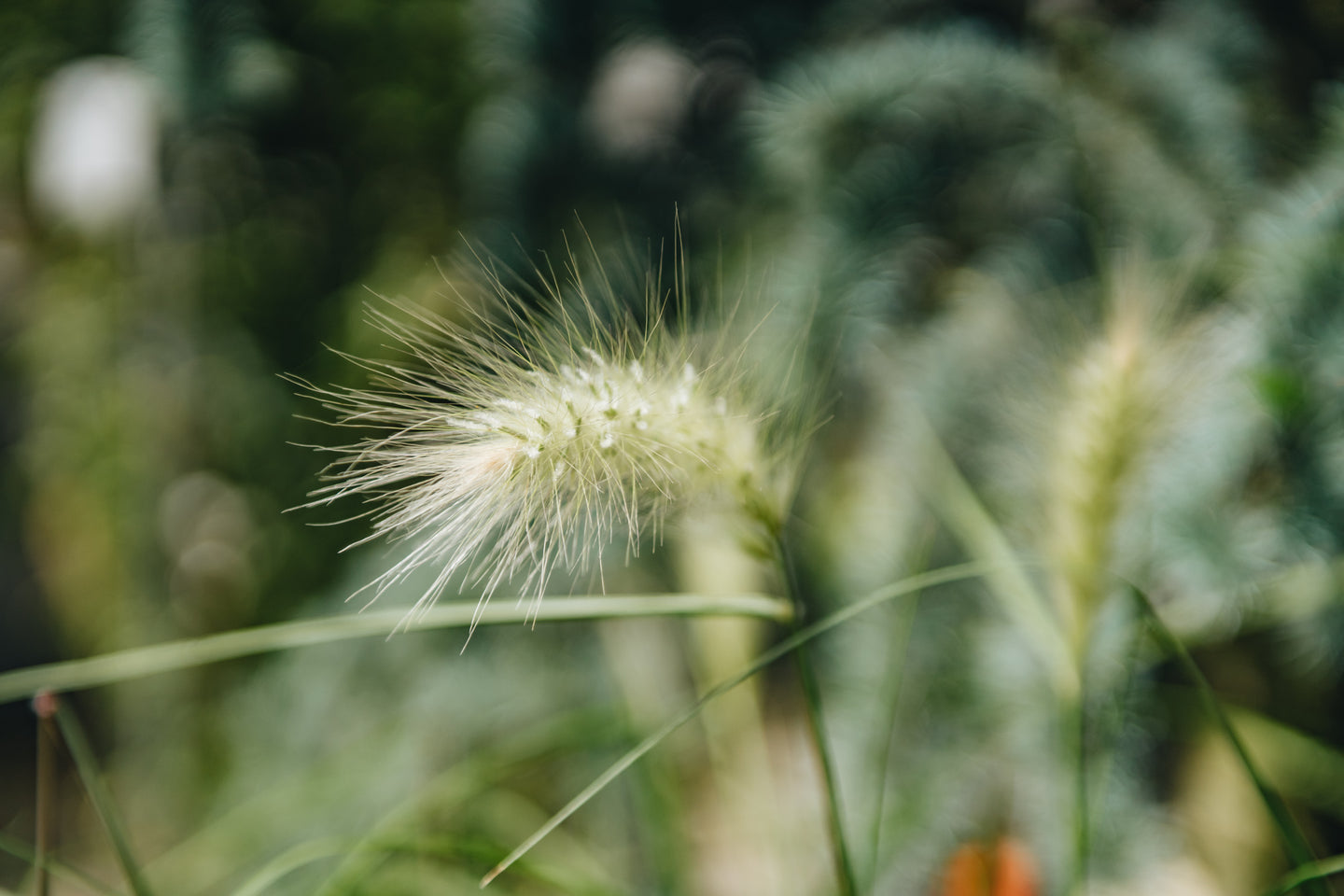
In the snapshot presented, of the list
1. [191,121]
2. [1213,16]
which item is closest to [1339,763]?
[1213,16]

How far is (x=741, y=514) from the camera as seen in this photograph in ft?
0.82

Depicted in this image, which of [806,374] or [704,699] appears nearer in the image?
[704,699]

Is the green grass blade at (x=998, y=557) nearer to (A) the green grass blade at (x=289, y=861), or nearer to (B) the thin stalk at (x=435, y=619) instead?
(B) the thin stalk at (x=435, y=619)

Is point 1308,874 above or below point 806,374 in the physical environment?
below

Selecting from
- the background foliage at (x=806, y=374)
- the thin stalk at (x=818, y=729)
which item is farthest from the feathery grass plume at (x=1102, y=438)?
the thin stalk at (x=818, y=729)

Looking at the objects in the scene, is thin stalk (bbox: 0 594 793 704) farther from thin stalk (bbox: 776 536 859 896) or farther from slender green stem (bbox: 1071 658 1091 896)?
slender green stem (bbox: 1071 658 1091 896)

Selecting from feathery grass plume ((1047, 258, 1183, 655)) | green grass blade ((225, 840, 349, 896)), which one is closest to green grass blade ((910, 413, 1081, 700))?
feathery grass plume ((1047, 258, 1183, 655))

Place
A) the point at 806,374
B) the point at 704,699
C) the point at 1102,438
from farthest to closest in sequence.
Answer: the point at 806,374 < the point at 1102,438 < the point at 704,699

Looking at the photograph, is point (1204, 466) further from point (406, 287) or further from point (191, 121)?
point (191, 121)

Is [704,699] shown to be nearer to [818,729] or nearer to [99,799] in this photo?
[818,729]

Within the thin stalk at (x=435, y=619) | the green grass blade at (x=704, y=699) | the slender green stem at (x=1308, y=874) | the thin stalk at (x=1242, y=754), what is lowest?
the slender green stem at (x=1308, y=874)

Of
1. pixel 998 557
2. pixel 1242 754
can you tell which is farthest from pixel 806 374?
pixel 1242 754

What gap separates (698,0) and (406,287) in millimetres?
383

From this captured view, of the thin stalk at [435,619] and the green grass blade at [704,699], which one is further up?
the thin stalk at [435,619]
